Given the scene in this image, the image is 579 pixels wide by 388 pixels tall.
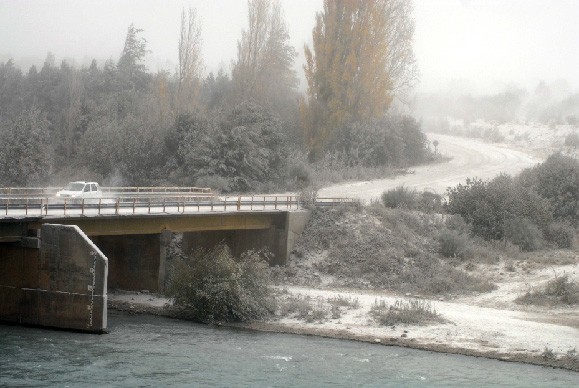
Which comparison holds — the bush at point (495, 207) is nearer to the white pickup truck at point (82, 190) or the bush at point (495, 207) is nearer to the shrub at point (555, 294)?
the shrub at point (555, 294)

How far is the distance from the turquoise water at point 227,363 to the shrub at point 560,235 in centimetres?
2625

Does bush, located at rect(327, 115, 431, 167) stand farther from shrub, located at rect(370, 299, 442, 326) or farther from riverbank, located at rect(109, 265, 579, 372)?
shrub, located at rect(370, 299, 442, 326)

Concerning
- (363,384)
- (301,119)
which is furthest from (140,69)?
(363,384)

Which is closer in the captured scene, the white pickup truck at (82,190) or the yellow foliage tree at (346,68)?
the white pickup truck at (82,190)

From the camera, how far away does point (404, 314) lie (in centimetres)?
4441

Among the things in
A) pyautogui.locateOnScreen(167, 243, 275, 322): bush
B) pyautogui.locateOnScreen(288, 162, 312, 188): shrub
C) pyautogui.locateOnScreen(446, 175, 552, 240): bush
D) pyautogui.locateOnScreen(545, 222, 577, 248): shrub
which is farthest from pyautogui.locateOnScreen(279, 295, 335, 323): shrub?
pyautogui.locateOnScreen(288, 162, 312, 188): shrub

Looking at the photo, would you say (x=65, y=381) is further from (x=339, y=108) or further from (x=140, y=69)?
(x=140, y=69)

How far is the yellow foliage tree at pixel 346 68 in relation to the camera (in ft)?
276

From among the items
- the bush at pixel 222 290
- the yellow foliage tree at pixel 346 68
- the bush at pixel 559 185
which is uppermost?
the yellow foliage tree at pixel 346 68

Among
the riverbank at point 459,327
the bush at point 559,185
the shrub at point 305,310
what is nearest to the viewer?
the riverbank at point 459,327

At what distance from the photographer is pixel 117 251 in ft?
172

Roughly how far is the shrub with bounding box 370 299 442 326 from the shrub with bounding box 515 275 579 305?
645 centimetres

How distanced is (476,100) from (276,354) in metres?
107

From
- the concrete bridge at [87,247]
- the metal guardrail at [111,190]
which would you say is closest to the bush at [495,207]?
the concrete bridge at [87,247]
